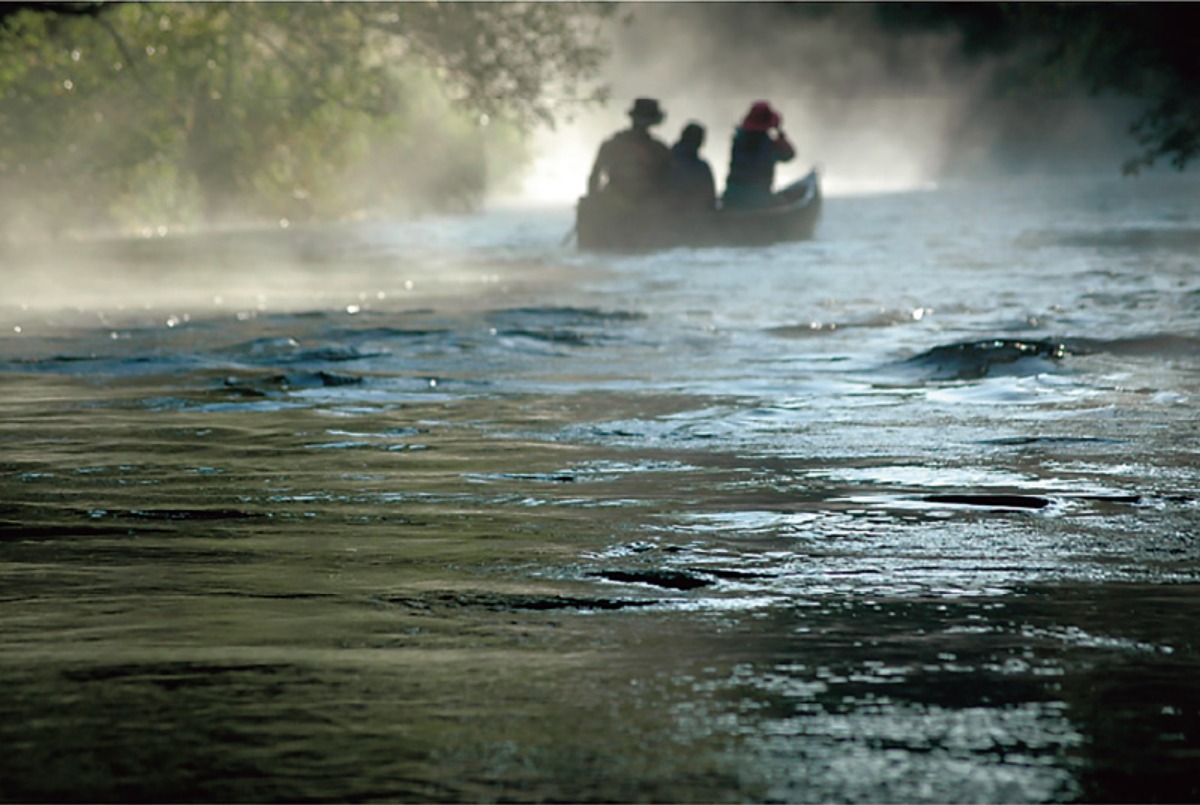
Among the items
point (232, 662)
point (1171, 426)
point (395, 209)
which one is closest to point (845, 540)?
point (232, 662)

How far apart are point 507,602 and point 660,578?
1.27 ft

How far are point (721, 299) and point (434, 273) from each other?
5.86 m

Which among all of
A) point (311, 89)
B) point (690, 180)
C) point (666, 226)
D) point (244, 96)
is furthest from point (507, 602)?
point (244, 96)

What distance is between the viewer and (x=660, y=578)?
404 cm

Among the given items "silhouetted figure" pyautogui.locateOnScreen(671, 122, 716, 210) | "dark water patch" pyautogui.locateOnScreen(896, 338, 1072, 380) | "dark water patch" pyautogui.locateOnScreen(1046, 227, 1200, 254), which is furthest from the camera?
"silhouetted figure" pyautogui.locateOnScreen(671, 122, 716, 210)

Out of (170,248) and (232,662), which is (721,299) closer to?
(232,662)

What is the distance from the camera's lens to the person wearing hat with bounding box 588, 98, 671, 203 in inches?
922

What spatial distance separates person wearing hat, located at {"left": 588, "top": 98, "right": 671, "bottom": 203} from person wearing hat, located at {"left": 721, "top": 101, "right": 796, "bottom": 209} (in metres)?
1.07

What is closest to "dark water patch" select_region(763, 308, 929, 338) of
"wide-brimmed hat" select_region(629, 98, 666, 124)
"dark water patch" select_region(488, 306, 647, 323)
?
"dark water patch" select_region(488, 306, 647, 323)

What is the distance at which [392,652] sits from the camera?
3361 mm

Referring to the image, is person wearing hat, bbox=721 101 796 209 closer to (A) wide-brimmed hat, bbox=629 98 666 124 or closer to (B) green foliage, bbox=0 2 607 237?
(A) wide-brimmed hat, bbox=629 98 666 124

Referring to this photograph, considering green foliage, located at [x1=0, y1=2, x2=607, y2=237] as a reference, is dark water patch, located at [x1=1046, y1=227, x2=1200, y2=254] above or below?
below

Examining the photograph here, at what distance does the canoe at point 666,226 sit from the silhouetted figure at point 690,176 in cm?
13

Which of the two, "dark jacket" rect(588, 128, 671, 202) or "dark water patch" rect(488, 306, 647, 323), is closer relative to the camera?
"dark water patch" rect(488, 306, 647, 323)
